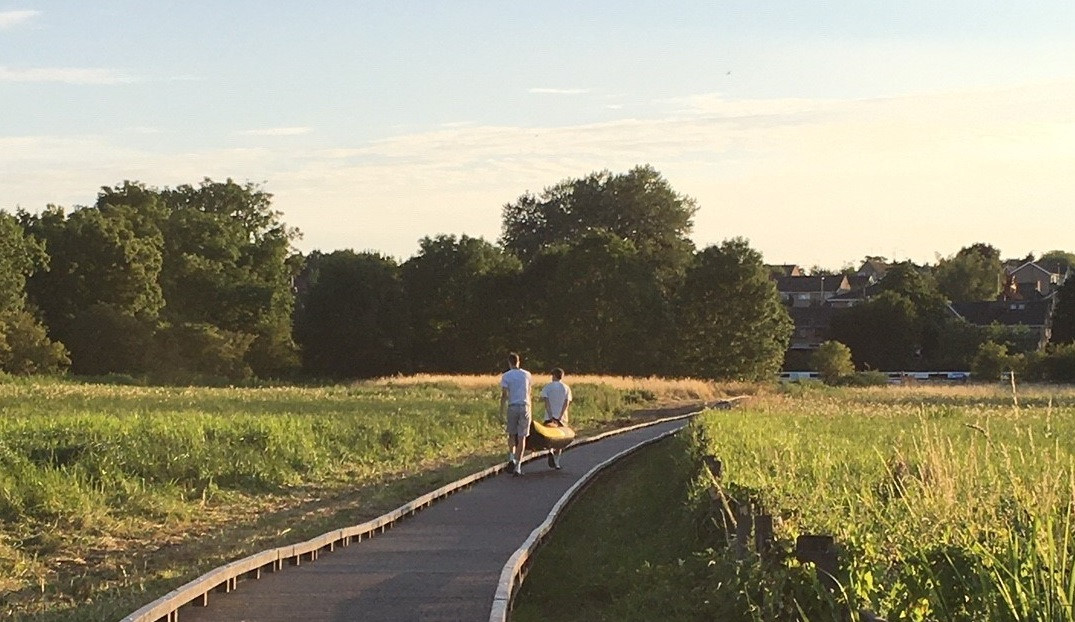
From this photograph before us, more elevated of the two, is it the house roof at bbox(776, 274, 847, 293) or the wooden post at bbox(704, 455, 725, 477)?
the house roof at bbox(776, 274, 847, 293)

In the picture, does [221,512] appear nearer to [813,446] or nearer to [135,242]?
[813,446]

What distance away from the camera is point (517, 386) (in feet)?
76.4

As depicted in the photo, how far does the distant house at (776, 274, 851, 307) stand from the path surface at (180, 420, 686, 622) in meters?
152

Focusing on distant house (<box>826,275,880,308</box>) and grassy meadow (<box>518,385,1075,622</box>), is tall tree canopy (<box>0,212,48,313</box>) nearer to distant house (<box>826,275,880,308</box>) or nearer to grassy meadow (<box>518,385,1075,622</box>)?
grassy meadow (<box>518,385,1075,622</box>)

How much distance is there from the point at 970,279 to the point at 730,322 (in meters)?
78.3

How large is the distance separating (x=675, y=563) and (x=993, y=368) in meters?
72.9

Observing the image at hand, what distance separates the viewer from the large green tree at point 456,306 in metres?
89.1

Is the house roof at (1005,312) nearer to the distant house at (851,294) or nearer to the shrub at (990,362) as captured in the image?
the distant house at (851,294)

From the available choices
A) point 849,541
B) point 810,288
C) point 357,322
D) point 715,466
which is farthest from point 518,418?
point 810,288

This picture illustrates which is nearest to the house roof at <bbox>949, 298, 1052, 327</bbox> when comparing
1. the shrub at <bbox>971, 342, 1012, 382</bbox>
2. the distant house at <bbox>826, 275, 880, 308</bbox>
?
the distant house at <bbox>826, 275, 880, 308</bbox>

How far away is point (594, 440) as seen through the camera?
3506 cm

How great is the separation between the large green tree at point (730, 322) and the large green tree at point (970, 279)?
70.4 m

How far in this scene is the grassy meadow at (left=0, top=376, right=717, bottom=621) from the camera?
44.8ft

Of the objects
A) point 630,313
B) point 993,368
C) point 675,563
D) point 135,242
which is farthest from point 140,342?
point 675,563
